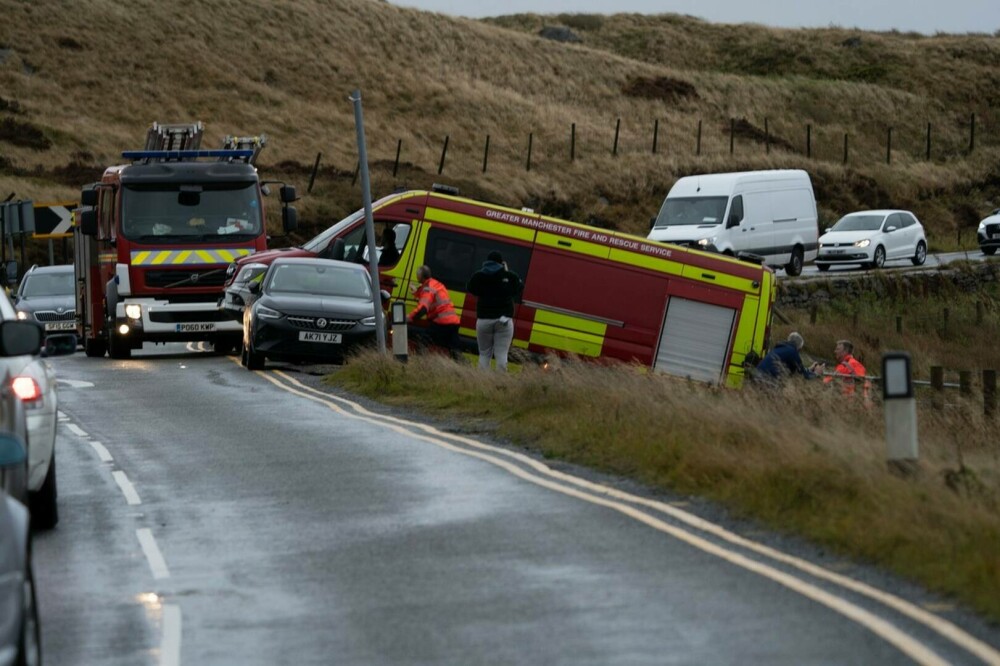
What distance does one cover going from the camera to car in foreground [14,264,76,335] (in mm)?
34219

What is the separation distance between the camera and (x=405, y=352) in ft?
75.5

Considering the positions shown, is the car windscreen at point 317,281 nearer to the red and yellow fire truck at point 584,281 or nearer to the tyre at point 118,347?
the red and yellow fire truck at point 584,281

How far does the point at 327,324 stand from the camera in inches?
986

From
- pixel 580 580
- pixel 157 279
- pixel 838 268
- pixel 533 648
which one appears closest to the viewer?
pixel 533 648

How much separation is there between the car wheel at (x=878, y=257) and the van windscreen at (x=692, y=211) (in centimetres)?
730

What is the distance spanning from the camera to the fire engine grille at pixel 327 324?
2486cm

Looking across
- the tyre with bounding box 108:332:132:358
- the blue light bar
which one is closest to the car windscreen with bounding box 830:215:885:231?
the blue light bar

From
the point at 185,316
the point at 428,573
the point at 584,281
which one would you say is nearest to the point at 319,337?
the point at 185,316

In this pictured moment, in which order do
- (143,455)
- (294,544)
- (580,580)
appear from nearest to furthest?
(580,580), (294,544), (143,455)

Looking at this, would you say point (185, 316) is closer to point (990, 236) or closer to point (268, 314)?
point (268, 314)

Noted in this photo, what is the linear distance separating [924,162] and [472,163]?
20.8 metres

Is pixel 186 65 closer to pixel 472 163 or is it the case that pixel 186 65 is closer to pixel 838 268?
pixel 472 163

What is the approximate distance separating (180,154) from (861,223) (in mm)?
24549

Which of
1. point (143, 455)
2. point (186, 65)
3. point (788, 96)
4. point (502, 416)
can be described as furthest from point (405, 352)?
point (788, 96)
